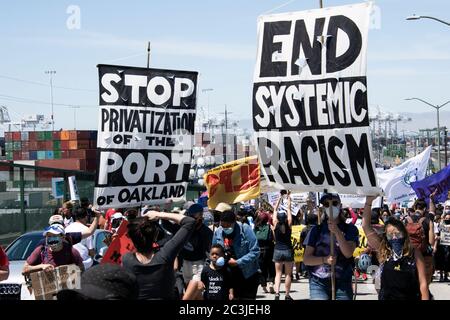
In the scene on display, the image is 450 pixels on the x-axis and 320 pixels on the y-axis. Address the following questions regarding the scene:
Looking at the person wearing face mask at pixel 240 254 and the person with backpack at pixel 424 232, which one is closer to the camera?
the person with backpack at pixel 424 232

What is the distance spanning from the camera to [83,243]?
42.8 feet

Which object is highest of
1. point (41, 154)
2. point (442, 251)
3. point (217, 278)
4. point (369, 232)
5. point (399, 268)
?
point (369, 232)

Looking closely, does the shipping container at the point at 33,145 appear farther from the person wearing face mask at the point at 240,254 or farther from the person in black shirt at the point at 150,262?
the person in black shirt at the point at 150,262

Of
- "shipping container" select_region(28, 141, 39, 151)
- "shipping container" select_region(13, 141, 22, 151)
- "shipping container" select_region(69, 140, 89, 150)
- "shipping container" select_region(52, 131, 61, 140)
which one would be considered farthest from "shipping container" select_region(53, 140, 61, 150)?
"shipping container" select_region(13, 141, 22, 151)

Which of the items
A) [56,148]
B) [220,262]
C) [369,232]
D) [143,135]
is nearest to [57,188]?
[143,135]

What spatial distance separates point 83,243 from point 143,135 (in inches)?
70.1

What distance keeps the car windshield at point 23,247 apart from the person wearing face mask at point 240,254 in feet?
11.6

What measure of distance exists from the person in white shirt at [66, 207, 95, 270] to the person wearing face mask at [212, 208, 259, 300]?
206cm

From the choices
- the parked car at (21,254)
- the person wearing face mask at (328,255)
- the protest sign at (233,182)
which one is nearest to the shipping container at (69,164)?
the protest sign at (233,182)

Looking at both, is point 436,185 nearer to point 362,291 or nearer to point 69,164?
point 362,291

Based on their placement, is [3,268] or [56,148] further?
[56,148]

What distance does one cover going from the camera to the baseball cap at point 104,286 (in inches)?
168

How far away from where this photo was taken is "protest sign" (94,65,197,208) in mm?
12234

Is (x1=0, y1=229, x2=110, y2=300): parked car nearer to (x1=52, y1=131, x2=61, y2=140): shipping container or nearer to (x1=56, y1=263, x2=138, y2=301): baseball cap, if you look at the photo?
(x1=56, y1=263, x2=138, y2=301): baseball cap
